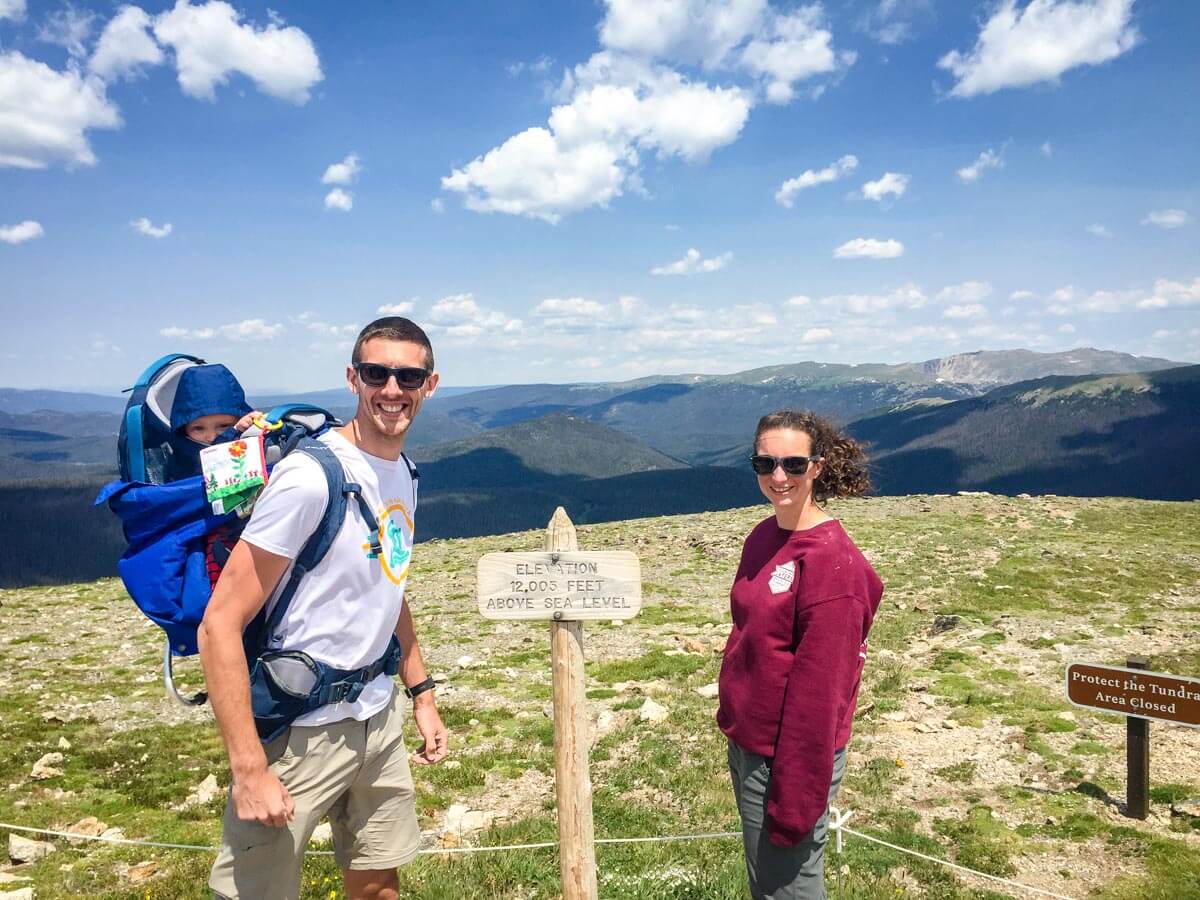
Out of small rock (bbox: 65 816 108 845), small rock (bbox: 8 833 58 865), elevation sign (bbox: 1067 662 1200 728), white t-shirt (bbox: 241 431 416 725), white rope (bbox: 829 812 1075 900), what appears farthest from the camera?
small rock (bbox: 65 816 108 845)

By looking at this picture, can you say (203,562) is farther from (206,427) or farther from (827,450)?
(827,450)

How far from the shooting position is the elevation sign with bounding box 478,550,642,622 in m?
4.70

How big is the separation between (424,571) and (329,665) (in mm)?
27662

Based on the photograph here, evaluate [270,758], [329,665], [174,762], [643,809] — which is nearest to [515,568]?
[329,665]

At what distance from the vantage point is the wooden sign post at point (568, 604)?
15.4ft

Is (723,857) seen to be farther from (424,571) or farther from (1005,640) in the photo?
(424,571)

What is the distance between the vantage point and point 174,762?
11.1 metres

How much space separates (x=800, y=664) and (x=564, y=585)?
1.61 m

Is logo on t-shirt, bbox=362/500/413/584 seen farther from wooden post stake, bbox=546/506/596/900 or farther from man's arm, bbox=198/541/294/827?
wooden post stake, bbox=546/506/596/900

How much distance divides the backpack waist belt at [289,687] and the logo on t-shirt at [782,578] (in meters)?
2.53

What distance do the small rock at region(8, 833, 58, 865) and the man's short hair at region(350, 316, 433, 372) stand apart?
789cm

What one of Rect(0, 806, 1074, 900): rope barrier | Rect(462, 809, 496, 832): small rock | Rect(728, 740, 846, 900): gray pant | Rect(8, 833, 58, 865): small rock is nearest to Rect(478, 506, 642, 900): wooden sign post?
Rect(728, 740, 846, 900): gray pant

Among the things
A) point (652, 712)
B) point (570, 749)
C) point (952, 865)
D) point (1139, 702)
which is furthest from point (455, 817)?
point (1139, 702)

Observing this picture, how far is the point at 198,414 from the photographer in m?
4.00
